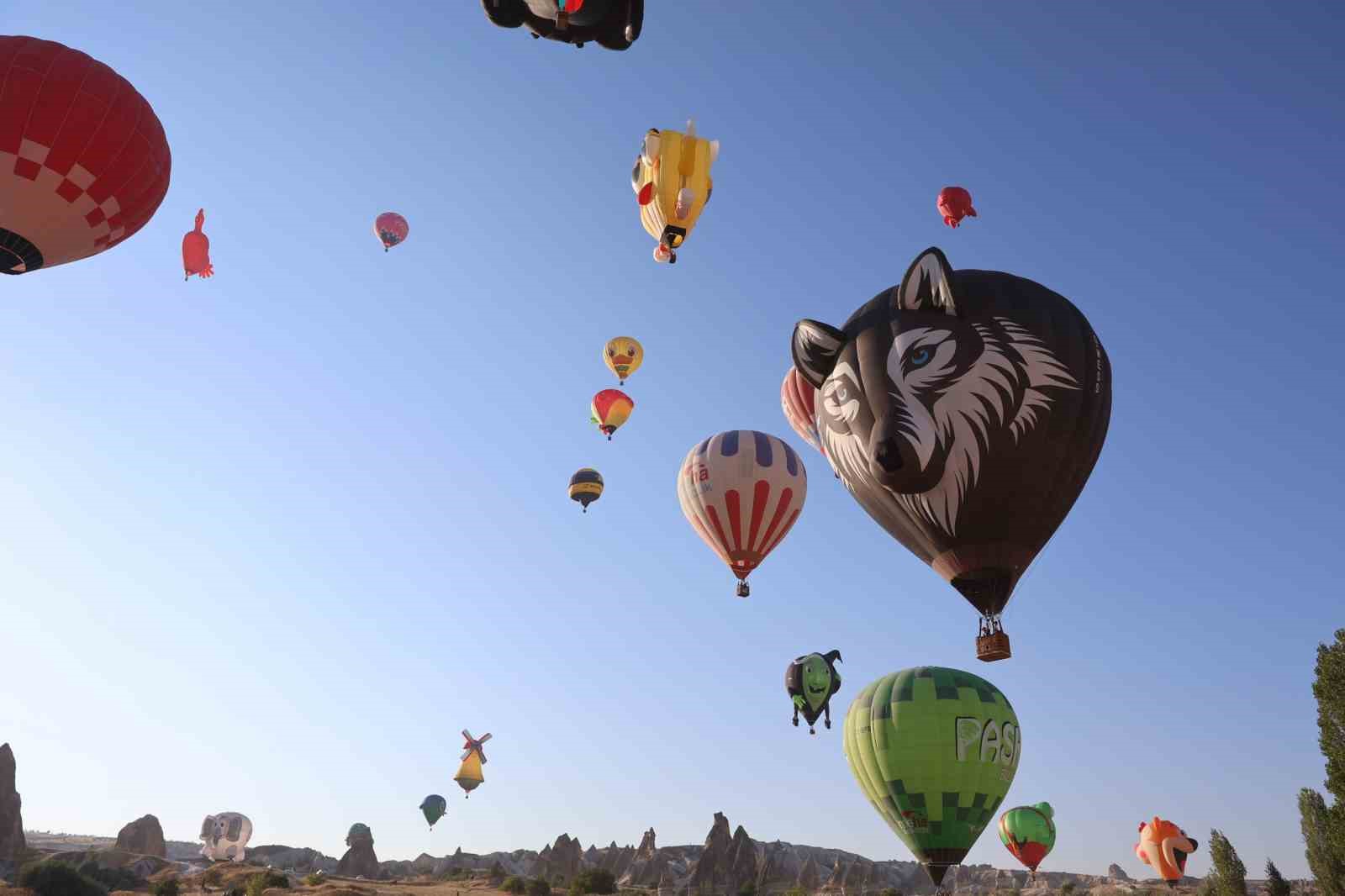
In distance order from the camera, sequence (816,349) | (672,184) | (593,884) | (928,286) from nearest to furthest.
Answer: (928,286), (816,349), (672,184), (593,884)

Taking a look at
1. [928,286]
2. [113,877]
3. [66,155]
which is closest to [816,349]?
[928,286]

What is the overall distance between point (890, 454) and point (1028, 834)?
3663 cm

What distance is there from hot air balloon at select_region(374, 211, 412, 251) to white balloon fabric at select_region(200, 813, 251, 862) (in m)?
36.6

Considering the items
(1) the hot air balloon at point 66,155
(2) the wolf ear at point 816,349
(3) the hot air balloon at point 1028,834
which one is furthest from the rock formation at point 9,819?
(2) the wolf ear at point 816,349

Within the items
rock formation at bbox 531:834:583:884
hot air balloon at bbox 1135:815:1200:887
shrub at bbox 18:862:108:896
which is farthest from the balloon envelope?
shrub at bbox 18:862:108:896

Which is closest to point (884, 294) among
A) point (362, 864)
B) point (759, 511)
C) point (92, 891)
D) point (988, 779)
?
point (759, 511)

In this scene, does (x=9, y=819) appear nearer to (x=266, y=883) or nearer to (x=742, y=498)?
(x=266, y=883)

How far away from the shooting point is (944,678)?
87.6ft

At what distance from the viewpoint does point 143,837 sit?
69.5 metres

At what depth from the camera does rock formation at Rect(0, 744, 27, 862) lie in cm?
5181

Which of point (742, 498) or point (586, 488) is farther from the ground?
point (586, 488)

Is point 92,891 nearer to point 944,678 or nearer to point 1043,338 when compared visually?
point 944,678

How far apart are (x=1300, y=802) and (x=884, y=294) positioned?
89.0 ft

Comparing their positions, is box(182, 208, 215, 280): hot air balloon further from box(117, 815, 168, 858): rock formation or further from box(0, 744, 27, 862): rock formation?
box(117, 815, 168, 858): rock formation
